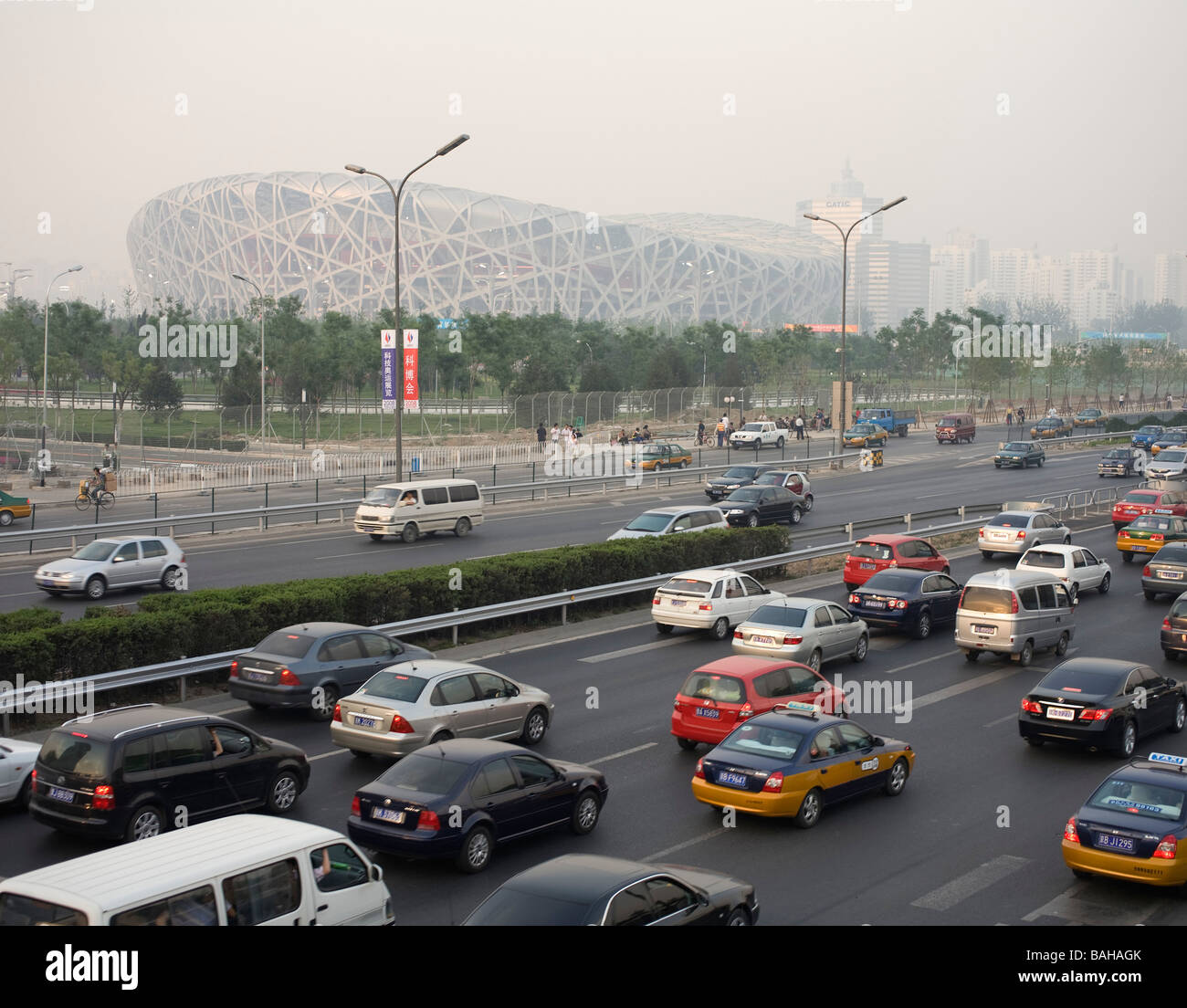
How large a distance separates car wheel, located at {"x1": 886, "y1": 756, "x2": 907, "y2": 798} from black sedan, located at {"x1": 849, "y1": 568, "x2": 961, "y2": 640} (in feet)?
29.3

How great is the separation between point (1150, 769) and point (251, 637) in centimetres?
1358

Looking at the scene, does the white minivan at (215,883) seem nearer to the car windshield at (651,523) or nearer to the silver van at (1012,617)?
the silver van at (1012,617)

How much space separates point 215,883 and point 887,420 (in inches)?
2959

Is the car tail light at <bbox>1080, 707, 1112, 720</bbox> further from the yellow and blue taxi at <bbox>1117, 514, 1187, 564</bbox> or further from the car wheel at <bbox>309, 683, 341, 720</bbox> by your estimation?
the yellow and blue taxi at <bbox>1117, 514, 1187, 564</bbox>

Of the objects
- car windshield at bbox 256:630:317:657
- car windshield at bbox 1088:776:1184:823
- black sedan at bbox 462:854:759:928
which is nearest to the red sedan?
car windshield at bbox 1088:776:1184:823

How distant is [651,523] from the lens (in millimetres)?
31266

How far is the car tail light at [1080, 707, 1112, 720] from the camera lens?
1617 cm

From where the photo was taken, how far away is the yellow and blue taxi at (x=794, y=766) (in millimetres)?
13438

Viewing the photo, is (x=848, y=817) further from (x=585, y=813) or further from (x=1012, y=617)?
(x=1012, y=617)

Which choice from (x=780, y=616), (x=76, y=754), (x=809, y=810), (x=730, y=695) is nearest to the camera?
(x=76, y=754)

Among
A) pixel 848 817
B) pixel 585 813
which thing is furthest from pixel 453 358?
pixel 585 813
